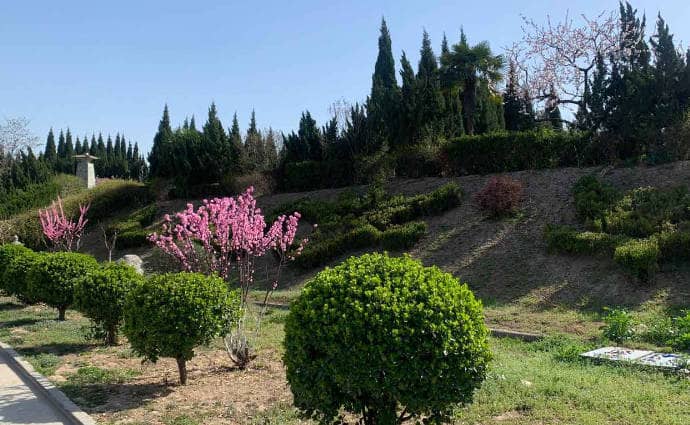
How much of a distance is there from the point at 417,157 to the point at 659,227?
8829mm

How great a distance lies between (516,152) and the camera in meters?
16.1

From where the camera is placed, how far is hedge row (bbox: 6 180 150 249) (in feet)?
85.4

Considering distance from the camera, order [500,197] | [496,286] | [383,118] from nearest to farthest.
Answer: [496,286] < [500,197] < [383,118]

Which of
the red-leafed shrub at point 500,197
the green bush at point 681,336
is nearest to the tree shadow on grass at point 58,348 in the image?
the green bush at point 681,336

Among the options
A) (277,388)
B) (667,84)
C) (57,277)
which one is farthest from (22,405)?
(667,84)

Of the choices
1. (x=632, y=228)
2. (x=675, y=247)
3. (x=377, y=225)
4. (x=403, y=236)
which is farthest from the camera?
(x=377, y=225)

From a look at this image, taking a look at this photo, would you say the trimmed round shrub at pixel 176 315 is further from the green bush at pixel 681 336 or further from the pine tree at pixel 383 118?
the pine tree at pixel 383 118

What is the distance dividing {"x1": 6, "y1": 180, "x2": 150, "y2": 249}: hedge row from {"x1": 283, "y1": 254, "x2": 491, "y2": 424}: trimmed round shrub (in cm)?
2574

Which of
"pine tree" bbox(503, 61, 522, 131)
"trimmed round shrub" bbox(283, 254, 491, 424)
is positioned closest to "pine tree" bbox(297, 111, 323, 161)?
"pine tree" bbox(503, 61, 522, 131)

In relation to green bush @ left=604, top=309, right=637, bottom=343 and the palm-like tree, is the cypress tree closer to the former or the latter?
the palm-like tree

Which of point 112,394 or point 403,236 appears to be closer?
point 112,394

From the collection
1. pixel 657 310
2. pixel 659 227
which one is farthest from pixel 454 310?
pixel 659 227

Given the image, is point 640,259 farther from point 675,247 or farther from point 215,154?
point 215,154

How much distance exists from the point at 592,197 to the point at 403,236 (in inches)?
177
